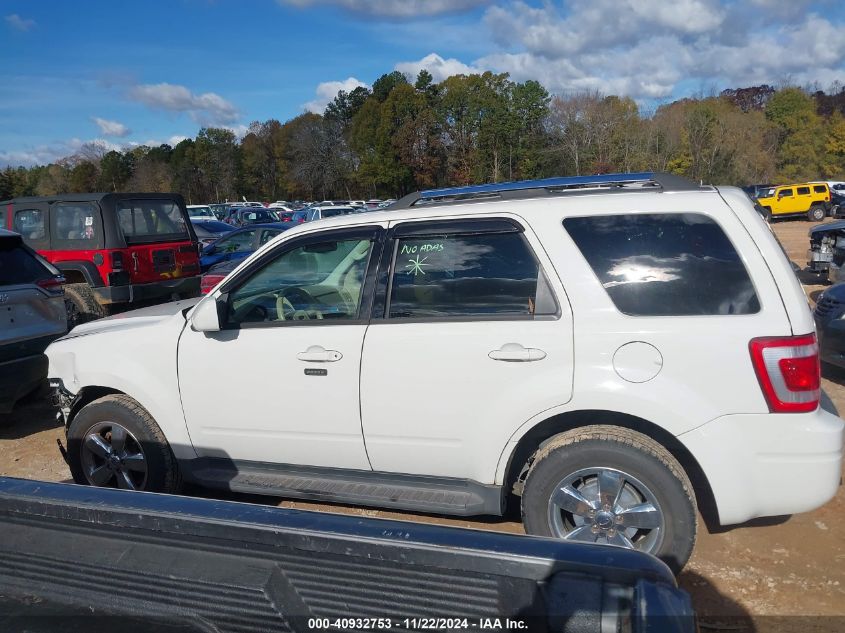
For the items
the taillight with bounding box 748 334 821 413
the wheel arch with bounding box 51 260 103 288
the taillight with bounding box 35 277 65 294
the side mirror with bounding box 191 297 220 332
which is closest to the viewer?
the taillight with bounding box 748 334 821 413

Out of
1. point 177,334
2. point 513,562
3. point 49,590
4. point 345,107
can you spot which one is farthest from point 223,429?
point 345,107

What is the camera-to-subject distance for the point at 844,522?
389 cm

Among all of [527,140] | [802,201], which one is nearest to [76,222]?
[802,201]

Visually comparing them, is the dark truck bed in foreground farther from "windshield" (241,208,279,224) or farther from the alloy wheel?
"windshield" (241,208,279,224)

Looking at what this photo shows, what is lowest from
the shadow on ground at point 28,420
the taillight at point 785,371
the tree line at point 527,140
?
the shadow on ground at point 28,420

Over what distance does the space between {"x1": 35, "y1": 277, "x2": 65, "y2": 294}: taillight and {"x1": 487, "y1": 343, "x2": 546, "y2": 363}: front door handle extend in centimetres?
500

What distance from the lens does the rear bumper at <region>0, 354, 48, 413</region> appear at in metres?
5.56

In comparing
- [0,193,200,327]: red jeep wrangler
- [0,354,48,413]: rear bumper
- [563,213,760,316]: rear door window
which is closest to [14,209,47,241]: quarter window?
[0,193,200,327]: red jeep wrangler

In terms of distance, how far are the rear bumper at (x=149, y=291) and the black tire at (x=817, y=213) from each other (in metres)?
30.6

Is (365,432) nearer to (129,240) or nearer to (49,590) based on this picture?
(49,590)

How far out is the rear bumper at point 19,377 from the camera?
5559mm

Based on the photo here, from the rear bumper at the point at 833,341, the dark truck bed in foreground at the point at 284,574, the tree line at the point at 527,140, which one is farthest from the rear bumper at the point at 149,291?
the tree line at the point at 527,140

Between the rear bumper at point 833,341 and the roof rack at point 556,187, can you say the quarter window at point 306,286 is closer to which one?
the roof rack at point 556,187

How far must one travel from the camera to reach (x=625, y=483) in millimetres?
3154
